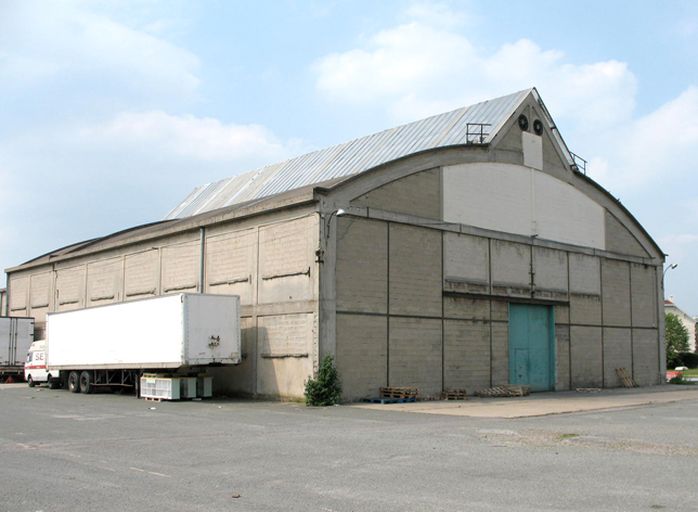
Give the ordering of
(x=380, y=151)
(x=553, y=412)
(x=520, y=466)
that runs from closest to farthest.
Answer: (x=520, y=466) → (x=553, y=412) → (x=380, y=151)

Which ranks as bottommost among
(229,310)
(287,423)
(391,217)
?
(287,423)

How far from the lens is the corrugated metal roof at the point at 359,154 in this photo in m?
37.8

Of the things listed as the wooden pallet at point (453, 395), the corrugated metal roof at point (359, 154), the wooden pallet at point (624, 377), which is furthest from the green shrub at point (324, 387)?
the wooden pallet at point (624, 377)

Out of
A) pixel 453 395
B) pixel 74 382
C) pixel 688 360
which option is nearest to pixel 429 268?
pixel 453 395

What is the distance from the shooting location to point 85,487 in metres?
10.2

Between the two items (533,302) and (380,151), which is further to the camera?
(380,151)

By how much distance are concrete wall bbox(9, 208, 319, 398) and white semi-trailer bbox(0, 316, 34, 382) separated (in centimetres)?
1097

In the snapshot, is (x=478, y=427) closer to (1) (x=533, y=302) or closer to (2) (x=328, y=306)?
(2) (x=328, y=306)

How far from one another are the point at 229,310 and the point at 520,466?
56.2ft

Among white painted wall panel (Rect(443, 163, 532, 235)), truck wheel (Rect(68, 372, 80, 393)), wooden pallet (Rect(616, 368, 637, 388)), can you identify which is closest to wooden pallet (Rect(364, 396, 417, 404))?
white painted wall panel (Rect(443, 163, 532, 235))

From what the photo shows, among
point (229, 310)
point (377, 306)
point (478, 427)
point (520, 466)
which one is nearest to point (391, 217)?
→ point (377, 306)

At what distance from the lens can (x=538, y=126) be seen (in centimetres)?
3712

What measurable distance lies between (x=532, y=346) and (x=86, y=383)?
1929 cm

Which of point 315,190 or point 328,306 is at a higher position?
point 315,190
